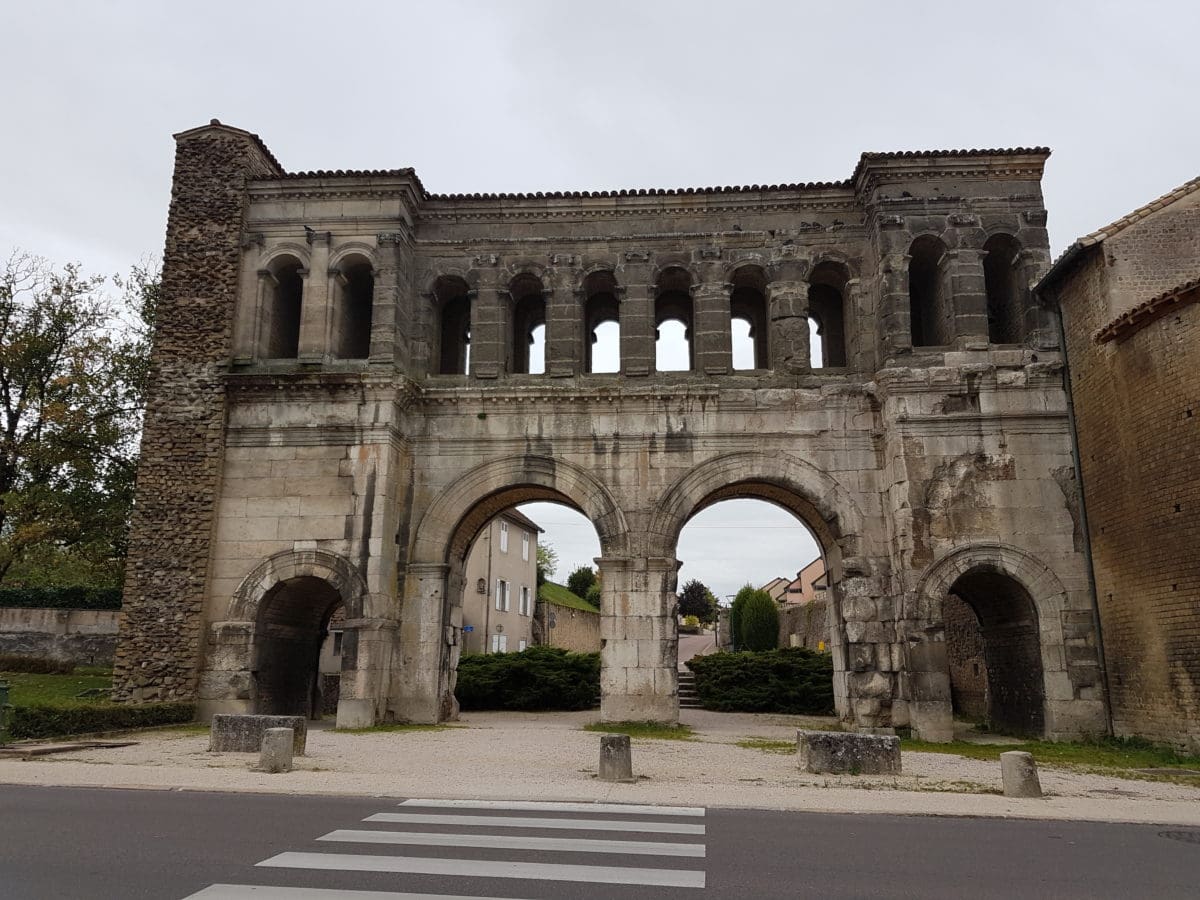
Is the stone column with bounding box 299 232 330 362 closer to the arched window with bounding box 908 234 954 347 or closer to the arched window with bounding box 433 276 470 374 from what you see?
the arched window with bounding box 433 276 470 374

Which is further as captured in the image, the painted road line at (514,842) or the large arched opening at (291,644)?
the large arched opening at (291,644)

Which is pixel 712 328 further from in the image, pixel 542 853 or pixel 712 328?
pixel 542 853

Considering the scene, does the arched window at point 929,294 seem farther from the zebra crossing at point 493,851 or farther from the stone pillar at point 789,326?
the zebra crossing at point 493,851

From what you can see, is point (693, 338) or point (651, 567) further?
point (693, 338)

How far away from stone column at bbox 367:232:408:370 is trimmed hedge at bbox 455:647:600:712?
10.3m

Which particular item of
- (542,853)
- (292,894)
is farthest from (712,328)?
(292,894)

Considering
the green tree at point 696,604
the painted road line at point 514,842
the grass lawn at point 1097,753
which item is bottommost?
the grass lawn at point 1097,753

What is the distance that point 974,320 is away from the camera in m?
17.7

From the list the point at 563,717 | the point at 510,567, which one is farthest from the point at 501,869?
the point at 510,567

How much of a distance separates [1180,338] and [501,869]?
44.1 ft

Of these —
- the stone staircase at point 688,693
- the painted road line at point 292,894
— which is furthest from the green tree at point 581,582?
the painted road line at point 292,894

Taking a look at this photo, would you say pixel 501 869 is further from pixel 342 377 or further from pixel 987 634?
pixel 987 634

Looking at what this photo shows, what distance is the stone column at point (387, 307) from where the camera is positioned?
59.4ft

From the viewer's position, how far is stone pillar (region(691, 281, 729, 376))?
60.4 ft
